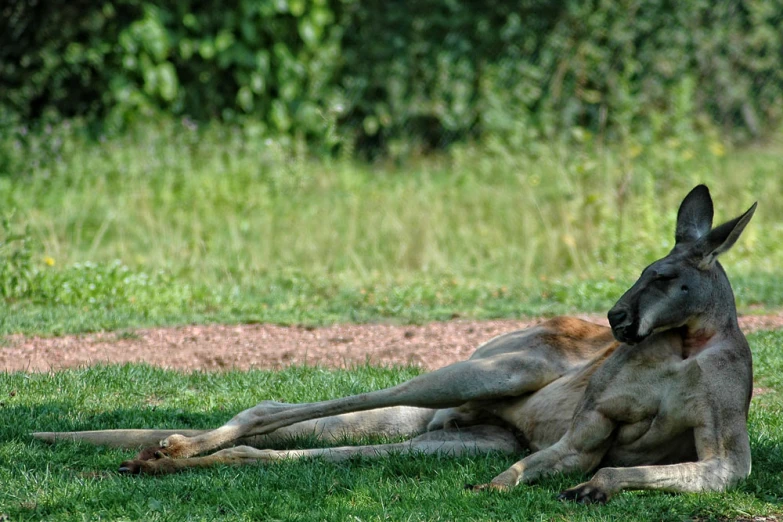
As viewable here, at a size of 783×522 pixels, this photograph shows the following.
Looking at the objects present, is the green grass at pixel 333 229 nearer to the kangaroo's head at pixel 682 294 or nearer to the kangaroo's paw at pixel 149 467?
the kangaroo's paw at pixel 149 467

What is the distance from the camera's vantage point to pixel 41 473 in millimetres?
4266

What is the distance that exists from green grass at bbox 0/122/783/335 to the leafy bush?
743 mm

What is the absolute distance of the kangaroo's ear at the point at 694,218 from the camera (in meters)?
4.47

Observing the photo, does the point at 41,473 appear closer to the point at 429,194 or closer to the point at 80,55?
the point at 429,194

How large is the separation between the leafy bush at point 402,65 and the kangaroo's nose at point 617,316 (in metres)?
8.63

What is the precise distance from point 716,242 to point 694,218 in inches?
11.7

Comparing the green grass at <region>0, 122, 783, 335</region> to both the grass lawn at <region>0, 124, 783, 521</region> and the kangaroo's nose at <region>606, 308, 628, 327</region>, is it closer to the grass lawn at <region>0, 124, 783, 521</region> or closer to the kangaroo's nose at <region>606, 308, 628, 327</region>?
the grass lawn at <region>0, 124, 783, 521</region>

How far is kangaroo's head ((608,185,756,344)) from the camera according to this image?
4.16m

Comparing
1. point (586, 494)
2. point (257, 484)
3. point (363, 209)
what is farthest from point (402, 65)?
point (586, 494)

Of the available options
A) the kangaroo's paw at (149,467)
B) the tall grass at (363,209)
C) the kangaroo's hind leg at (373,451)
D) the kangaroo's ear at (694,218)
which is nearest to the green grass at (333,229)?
the tall grass at (363,209)

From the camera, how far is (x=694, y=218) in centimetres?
451

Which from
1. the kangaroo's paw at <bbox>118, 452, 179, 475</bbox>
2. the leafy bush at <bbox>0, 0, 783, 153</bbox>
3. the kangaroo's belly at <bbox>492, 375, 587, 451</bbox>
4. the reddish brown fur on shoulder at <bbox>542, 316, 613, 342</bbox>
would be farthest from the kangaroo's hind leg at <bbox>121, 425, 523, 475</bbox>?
the leafy bush at <bbox>0, 0, 783, 153</bbox>

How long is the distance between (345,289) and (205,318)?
1421 millimetres

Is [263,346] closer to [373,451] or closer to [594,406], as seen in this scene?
[373,451]
